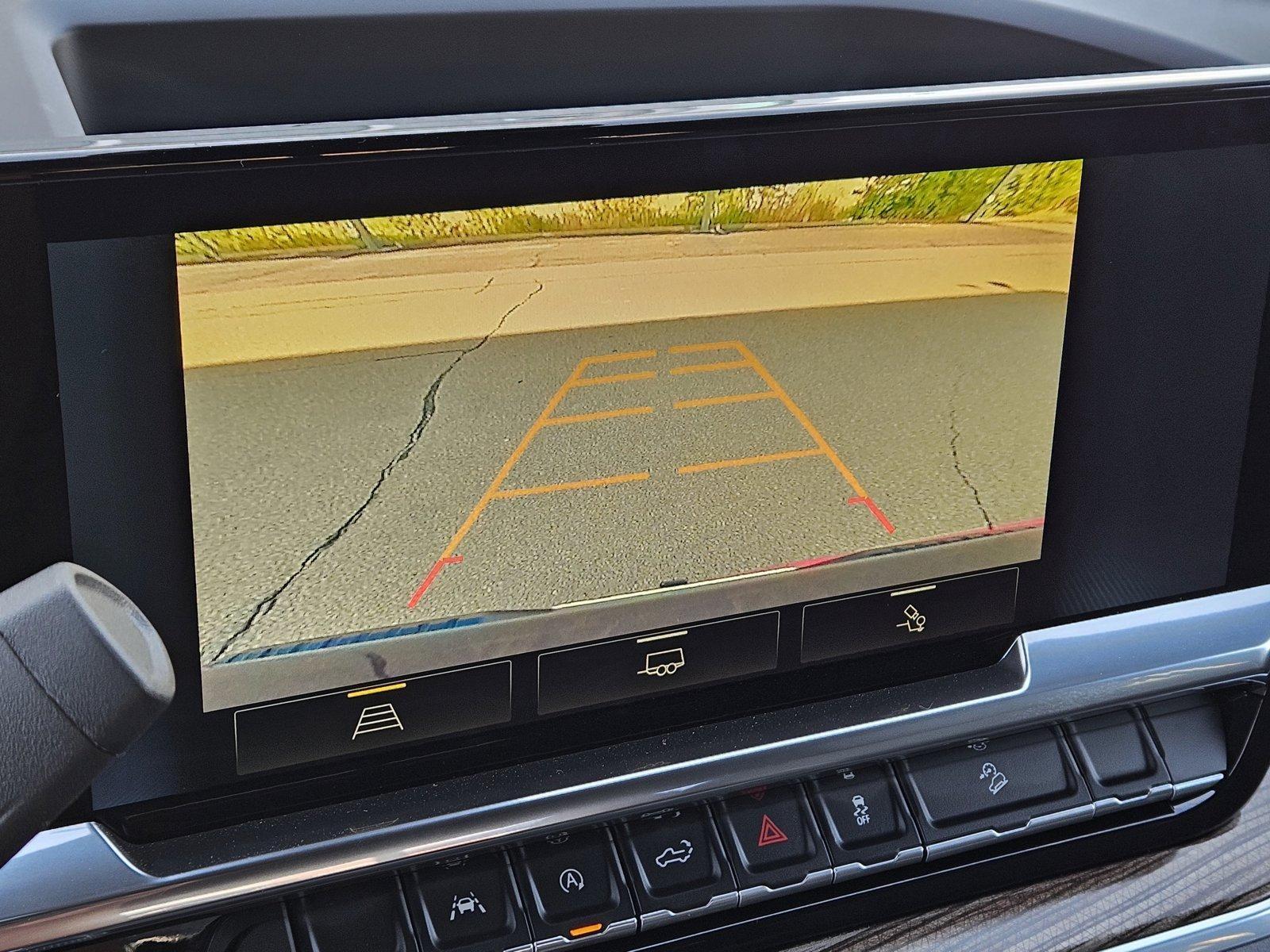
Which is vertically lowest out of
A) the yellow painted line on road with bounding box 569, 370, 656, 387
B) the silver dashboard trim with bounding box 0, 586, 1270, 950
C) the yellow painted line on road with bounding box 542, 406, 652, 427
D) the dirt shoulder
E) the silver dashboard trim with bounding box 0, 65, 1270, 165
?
the silver dashboard trim with bounding box 0, 586, 1270, 950

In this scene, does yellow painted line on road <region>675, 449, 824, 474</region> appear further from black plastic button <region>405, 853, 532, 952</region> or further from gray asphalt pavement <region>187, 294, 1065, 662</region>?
black plastic button <region>405, 853, 532, 952</region>

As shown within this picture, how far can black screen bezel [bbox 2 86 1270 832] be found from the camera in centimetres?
34

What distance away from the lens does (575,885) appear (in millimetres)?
451

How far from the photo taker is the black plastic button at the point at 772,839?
0.47 meters

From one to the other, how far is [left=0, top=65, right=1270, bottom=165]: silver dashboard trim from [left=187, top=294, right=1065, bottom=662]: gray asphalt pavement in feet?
0.21

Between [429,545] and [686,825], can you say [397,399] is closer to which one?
[429,545]

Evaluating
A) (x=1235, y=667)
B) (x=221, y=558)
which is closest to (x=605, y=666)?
(x=221, y=558)

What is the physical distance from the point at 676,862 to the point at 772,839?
0.13ft

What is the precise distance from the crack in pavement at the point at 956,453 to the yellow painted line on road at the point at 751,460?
55mm

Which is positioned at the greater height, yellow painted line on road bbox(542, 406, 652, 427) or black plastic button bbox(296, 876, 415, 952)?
yellow painted line on road bbox(542, 406, 652, 427)

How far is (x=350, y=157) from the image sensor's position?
1.16 ft

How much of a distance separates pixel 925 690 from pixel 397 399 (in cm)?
25

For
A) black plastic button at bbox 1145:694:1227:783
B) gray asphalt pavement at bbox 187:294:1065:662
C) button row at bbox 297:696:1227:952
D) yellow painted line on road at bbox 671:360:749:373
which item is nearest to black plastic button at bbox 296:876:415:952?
button row at bbox 297:696:1227:952

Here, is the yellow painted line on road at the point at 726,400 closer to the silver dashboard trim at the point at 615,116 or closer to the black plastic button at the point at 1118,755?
the silver dashboard trim at the point at 615,116
